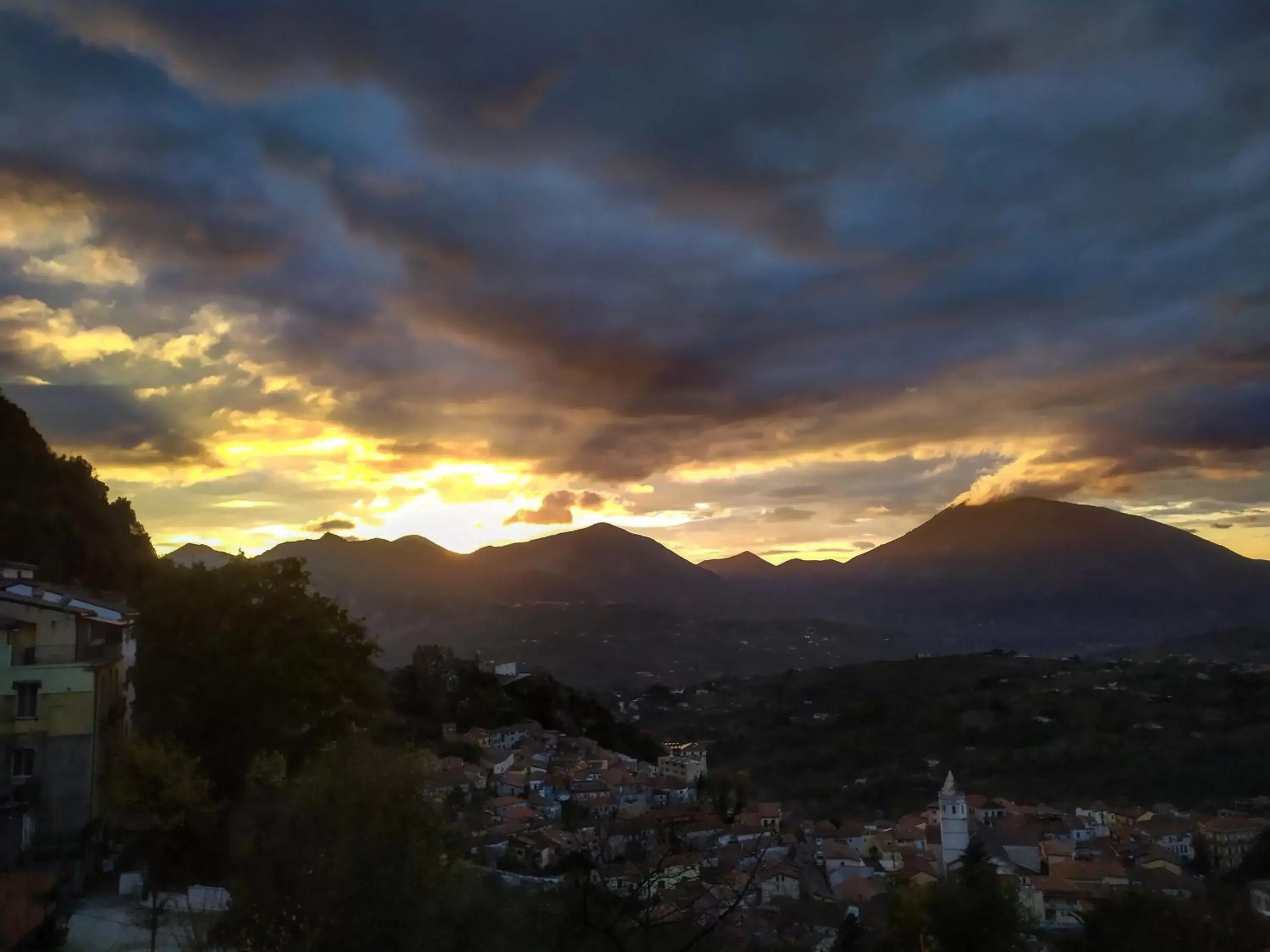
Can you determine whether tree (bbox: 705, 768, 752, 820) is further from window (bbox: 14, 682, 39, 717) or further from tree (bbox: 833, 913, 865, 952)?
window (bbox: 14, 682, 39, 717)

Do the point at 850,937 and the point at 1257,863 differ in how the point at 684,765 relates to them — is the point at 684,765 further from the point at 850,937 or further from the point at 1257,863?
the point at 850,937

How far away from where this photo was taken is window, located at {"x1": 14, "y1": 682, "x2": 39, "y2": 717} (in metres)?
19.2

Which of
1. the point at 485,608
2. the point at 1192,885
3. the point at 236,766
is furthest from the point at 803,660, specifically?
the point at 236,766

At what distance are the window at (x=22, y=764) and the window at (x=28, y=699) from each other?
0.69 metres

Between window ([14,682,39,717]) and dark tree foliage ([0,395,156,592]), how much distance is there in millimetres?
13114

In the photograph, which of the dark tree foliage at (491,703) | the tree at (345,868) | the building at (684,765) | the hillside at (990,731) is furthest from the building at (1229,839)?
the tree at (345,868)

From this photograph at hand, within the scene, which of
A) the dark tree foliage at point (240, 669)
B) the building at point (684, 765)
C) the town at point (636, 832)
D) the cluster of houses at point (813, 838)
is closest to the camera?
the town at point (636, 832)

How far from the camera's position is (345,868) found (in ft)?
32.6

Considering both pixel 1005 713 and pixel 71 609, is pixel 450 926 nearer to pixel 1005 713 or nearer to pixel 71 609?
pixel 71 609

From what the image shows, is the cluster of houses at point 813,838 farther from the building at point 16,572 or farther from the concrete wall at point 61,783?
the building at point 16,572

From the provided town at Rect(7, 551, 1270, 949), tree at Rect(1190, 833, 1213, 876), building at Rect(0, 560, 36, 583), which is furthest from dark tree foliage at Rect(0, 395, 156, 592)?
tree at Rect(1190, 833, 1213, 876)

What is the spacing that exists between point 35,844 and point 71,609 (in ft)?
16.4

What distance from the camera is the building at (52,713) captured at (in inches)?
→ 736

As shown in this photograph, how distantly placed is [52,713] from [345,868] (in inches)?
511
